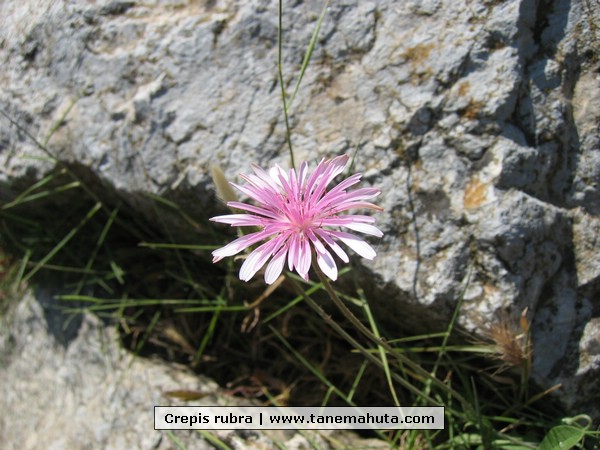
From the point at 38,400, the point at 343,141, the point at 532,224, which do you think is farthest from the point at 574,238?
the point at 38,400

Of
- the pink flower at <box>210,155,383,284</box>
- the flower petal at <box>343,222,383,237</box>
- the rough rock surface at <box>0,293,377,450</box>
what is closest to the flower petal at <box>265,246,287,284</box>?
the pink flower at <box>210,155,383,284</box>

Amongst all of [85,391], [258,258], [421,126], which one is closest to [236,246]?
[258,258]

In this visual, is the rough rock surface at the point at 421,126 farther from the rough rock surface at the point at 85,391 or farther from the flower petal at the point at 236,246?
the rough rock surface at the point at 85,391

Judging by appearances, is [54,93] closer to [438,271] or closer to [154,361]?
[154,361]

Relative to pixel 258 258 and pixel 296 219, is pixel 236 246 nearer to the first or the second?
pixel 258 258

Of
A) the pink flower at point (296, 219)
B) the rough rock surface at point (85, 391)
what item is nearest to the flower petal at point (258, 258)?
the pink flower at point (296, 219)

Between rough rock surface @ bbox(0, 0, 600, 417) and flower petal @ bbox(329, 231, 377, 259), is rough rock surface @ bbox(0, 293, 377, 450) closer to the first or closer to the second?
rough rock surface @ bbox(0, 0, 600, 417)
